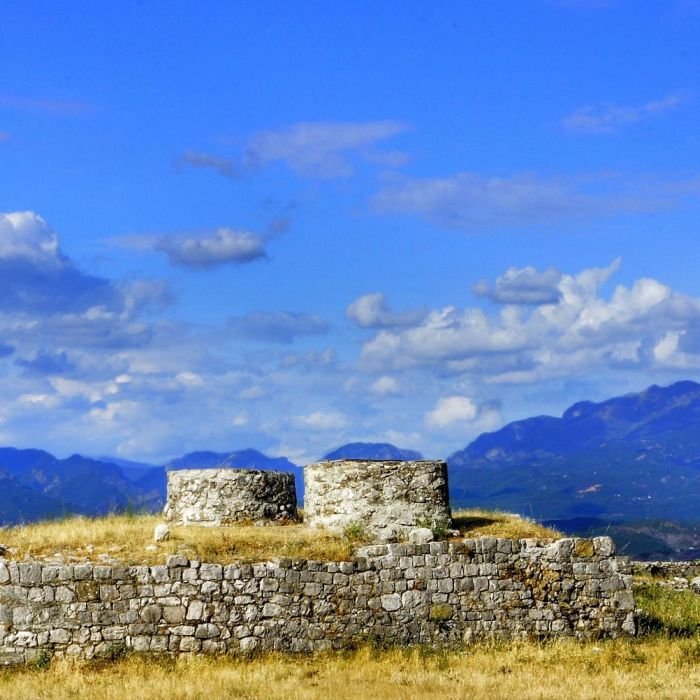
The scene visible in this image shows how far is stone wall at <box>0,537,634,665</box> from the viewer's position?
18.1 m

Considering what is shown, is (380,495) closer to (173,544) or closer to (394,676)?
(173,544)

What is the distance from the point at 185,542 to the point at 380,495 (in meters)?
3.92

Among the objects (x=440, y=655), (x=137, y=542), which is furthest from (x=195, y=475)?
(x=440, y=655)

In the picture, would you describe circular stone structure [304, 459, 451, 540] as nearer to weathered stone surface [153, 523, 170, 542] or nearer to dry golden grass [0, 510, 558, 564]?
dry golden grass [0, 510, 558, 564]

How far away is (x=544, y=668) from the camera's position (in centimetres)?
1819

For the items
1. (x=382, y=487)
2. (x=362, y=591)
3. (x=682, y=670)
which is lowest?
(x=682, y=670)

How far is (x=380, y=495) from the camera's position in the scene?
21359mm

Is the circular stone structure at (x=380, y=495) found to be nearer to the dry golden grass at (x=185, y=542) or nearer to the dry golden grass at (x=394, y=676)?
the dry golden grass at (x=185, y=542)

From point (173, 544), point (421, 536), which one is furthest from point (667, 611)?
point (173, 544)

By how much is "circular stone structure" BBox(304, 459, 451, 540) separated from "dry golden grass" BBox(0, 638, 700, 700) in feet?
9.58

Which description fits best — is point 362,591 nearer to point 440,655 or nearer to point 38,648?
point 440,655

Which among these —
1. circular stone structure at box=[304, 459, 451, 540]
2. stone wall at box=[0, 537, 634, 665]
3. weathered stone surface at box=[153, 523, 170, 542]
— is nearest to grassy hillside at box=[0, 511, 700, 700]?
weathered stone surface at box=[153, 523, 170, 542]

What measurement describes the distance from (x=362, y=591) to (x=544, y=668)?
321cm

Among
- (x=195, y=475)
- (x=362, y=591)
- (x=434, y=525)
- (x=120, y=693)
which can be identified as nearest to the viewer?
(x=120, y=693)
